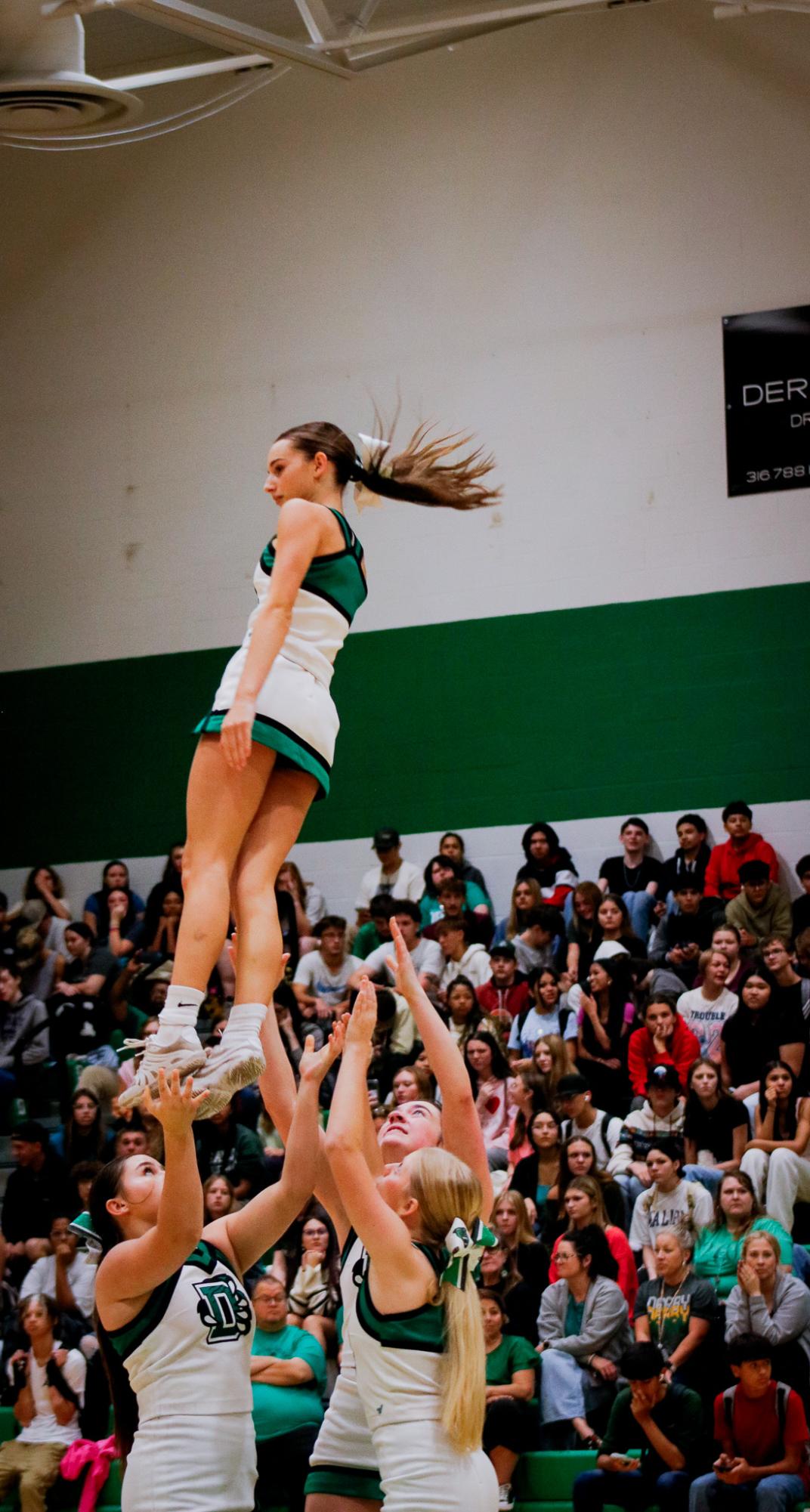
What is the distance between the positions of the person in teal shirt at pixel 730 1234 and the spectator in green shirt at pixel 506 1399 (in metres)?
0.91

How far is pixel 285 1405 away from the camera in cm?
736

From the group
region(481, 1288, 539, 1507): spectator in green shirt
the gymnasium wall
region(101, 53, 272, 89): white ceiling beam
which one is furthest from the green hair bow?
the gymnasium wall

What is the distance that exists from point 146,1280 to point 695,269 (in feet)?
32.3

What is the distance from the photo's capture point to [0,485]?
13984 mm

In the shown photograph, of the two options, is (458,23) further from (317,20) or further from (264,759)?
(264,759)

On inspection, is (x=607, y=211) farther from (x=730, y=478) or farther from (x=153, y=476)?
(x=153, y=476)

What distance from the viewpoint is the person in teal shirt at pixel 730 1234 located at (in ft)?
25.6

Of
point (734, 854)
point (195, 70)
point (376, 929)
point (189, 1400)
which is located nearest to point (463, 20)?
point (195, 70)

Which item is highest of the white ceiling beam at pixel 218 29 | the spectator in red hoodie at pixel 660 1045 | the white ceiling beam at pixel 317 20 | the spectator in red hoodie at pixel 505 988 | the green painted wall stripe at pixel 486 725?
the white ceiling beam at pixel 317 20

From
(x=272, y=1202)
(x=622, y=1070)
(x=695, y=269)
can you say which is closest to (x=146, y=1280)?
(x=272, y=1202)

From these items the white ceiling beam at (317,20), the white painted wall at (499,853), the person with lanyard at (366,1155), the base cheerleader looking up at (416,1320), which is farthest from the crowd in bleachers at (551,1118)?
the white ceiling beam at (317,20)

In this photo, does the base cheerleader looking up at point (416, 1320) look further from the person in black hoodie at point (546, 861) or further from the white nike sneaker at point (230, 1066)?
the person in black hoodie at point (546, 861)

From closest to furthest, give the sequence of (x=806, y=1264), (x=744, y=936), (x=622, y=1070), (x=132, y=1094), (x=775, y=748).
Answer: (x=132, y=1094)
(x=806, y=1264)
(x=622, y=1070)
(x=744, y=936)
(x=775, y=748)

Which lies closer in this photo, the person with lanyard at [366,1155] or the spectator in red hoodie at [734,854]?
the person with lanyard at [366,1155]
